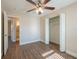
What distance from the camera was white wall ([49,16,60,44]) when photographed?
5930 mm

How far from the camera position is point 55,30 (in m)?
6.31

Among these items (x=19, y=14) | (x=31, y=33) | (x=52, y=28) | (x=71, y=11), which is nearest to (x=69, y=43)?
(x=71, y=11)

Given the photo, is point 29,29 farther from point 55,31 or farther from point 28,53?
point 28,53

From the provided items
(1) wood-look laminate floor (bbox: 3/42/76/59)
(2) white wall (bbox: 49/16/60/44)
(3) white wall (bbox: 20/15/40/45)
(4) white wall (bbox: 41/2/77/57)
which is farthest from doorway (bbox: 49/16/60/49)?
(4) white wall (bbox: 41/2/77/57)

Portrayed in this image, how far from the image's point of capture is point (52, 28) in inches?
263

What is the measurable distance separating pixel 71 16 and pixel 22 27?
373 cm

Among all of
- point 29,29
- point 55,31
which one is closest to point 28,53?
point 29,29

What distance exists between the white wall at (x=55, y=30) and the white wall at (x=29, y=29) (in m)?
1.26

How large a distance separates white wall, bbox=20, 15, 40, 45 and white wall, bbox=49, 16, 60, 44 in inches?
49.4

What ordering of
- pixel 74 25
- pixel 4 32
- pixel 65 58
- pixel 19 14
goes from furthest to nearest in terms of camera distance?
pixel 19 14 → pixel 4 32 → pixel 74 25 → pixel 65 58

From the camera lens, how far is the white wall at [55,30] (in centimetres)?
593

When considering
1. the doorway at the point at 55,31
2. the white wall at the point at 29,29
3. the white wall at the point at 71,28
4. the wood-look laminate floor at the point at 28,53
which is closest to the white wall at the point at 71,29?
the white wall at the point at 71,28

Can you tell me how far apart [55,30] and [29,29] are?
2.22 m

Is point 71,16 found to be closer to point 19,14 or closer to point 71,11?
point 71,11
